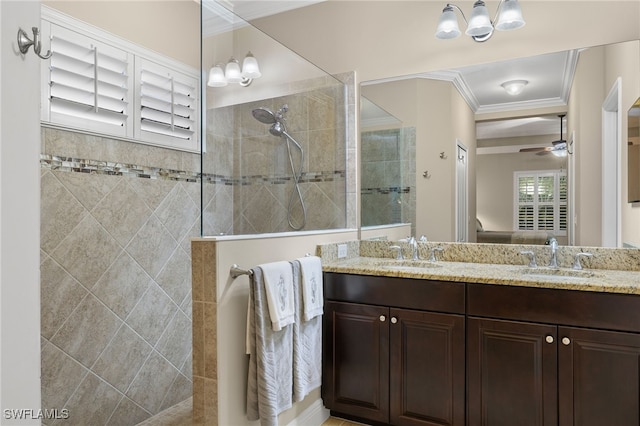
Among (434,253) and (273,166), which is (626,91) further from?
(273,166)

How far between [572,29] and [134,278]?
2886 mm

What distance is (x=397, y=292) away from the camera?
2.23 m

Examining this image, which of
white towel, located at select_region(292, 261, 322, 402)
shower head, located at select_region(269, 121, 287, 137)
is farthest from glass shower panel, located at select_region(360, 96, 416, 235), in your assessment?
white towel, located at select_region(292, 261, 322, 402)

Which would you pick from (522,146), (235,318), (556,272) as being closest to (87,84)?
(235,318)

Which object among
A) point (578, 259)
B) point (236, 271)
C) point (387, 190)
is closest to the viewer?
point (236, 271)

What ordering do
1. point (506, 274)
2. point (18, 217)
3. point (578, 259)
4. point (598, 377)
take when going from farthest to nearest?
point (578, 259), point (506, 274), point (598, 377), point (18, 217)

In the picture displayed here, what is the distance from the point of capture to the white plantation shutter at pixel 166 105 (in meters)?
2.60

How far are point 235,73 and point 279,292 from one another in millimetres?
1107

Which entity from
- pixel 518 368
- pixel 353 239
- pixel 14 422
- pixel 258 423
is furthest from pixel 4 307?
pixel 353 239

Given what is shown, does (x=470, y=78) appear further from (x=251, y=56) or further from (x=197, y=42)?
(x=197, y=42)

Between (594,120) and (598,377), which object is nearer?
(598,377)

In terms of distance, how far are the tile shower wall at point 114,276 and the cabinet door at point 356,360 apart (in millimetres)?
1077

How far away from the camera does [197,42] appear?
3051 millimetres

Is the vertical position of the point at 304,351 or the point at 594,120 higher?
the point at 594,120
